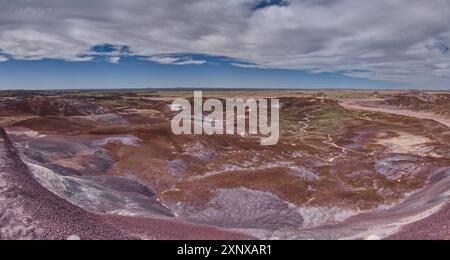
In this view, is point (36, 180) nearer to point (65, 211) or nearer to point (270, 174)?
point (65, 211)

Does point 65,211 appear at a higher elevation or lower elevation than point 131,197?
higher

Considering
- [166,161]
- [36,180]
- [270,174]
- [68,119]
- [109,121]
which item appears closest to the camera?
[36,180]

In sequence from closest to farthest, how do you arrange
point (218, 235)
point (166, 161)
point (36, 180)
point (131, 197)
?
point (218, 235) < point (36, 180) < point (131, 197) < point (166, 161)

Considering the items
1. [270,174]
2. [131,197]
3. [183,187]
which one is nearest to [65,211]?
[131,197]

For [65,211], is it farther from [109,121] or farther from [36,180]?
[109,121]
